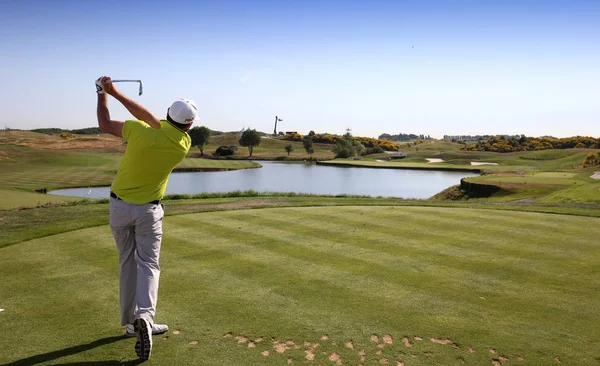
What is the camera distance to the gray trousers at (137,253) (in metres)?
5.40

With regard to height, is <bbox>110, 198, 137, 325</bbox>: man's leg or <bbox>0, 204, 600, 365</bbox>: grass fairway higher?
<bbox>110, 198, 137, 325</bbox>: man's leg

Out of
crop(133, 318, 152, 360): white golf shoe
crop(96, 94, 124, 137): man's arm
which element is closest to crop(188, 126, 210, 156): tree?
crop(96, 94, 124, 137): man's arm

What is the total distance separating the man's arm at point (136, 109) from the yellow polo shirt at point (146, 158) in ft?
0.21

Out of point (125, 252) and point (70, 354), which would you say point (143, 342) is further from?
point (125, 252)

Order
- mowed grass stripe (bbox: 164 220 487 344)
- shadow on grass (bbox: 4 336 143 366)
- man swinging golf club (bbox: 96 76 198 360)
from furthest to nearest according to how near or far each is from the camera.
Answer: mowed grass stripe (bbox: 164 220 487 344) → man swinging golf club (bbox: 96 76 198 360) → shadow on grass (bbox: 4 336 143 366)

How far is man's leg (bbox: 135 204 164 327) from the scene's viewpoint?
17.9 ft

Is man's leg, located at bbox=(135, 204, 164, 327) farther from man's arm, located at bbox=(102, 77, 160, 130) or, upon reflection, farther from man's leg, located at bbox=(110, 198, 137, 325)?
man's arm, located at bbox=(102, 77, 160, 130)

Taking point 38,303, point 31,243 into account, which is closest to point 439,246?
point 38,303

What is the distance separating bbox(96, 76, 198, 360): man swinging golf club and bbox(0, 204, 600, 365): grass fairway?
50 centimetres

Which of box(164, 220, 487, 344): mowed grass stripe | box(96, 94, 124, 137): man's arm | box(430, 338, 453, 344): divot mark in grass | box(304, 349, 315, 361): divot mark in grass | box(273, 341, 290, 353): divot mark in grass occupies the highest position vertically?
box(96, 94, 124, 137): man's arm

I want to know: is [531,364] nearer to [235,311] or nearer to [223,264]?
[235,311]

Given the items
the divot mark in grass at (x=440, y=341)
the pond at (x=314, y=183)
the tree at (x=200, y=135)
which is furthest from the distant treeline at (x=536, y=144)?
the divot mark in grass at (x=440, y=341)

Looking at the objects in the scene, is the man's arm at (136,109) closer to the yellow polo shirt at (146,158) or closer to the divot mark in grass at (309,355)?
the yellow polo shirt at (146,158)

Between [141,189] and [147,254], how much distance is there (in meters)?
0.78
